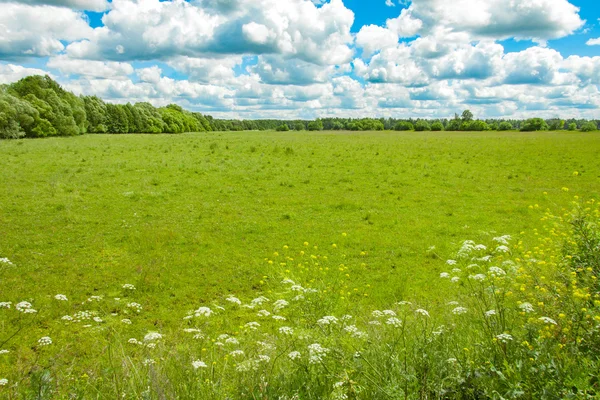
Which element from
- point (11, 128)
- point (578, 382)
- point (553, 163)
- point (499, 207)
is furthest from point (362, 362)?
point (11, 128)

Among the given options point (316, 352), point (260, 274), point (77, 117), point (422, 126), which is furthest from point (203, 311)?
point (422, 126)

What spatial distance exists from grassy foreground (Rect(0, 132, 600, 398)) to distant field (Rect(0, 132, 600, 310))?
0.28 ft

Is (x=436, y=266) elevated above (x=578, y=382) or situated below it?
below

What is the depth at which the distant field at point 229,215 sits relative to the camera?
9.88 m

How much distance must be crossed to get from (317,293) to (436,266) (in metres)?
6.86

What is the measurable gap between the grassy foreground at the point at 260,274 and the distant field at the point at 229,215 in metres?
0.09

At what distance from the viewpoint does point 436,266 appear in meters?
10.8

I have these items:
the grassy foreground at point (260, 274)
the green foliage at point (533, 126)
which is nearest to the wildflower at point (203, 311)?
the grassy foreground at point (260, 274)

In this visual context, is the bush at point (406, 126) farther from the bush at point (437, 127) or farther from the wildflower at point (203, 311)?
the wildflower at point (203, 311)

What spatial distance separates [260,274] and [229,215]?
5.41m

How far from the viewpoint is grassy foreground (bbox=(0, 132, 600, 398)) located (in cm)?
406

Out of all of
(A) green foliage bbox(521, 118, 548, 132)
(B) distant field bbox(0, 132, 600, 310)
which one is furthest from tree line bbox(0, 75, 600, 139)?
(B) distant field bbox(0, 132, 600, 310)

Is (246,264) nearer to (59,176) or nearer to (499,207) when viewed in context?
(499,207)

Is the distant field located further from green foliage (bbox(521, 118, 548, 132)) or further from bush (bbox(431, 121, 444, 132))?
bush (bbox(431, 121, 444, 132))
